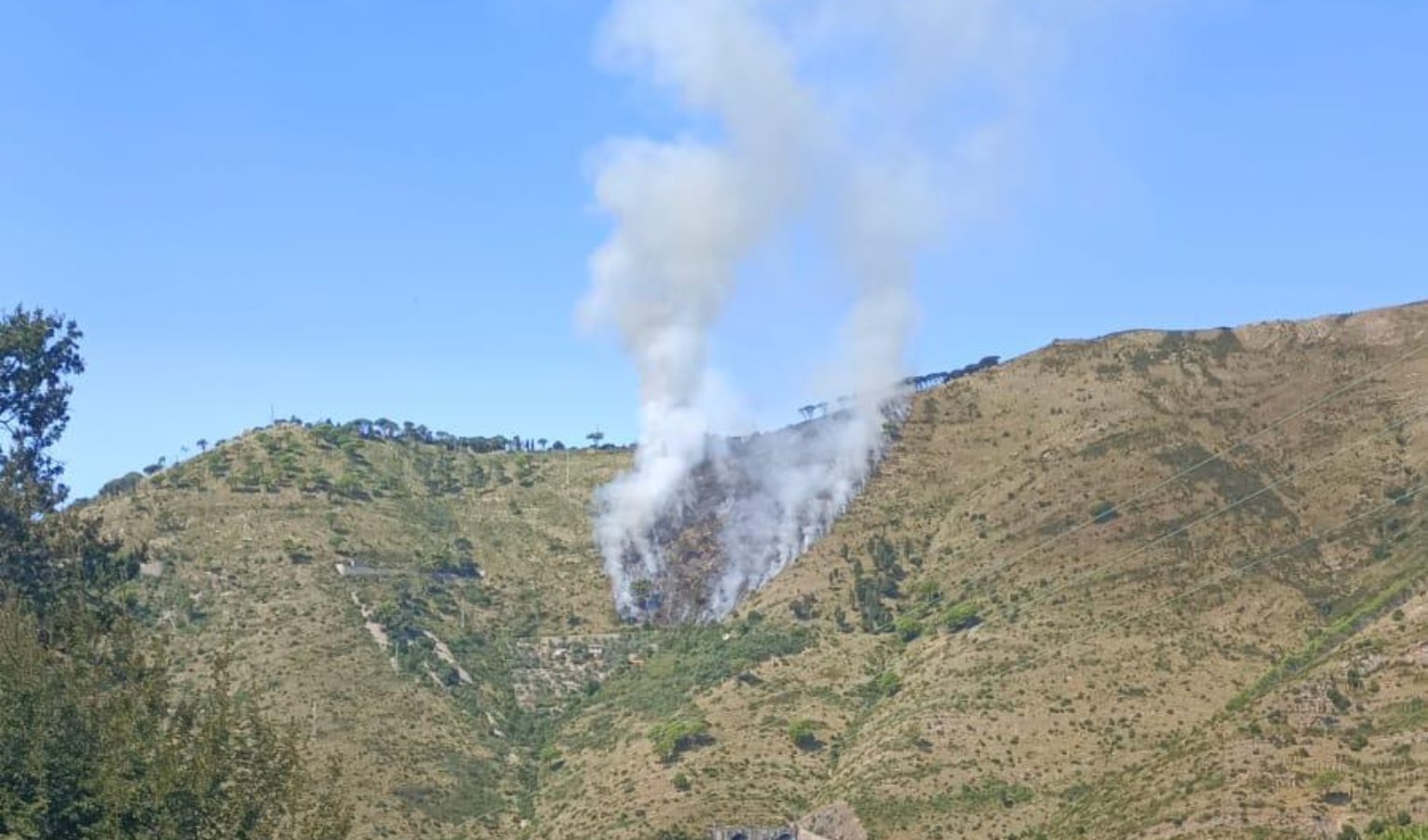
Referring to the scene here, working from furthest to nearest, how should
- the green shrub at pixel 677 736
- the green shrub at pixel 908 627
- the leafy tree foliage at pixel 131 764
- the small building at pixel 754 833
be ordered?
the green shrub at pixel 908 627 → the green shrub at pixel 677 736 → the small building at pixel 754 833 → the leafy tree foliage at pixel 131 764

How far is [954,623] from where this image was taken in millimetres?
133500

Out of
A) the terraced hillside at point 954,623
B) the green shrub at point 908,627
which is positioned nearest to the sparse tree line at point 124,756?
the terraced hillside at point 954,623

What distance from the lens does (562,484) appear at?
192 metres

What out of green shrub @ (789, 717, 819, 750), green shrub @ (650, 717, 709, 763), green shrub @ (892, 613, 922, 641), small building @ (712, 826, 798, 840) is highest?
green shrub @ (892, 613, 922, 641)

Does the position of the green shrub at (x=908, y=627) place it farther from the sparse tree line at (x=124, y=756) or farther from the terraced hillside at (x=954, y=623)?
the sparse tree line at (x=124, y=756)

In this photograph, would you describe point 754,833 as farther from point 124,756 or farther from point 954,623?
point 124,756

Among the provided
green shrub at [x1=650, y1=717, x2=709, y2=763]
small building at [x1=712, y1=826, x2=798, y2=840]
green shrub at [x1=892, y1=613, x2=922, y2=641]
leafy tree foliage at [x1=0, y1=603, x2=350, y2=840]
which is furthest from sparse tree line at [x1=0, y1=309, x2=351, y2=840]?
green shrub at [x1=892, y1=613, x2=922, y2=641]

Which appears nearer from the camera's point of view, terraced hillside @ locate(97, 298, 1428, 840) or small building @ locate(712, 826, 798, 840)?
terraced hillside @ locate(97, 298, 1428, 840)

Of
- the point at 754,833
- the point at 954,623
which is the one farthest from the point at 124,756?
the point at 954,623

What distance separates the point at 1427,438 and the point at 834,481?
5671 cm

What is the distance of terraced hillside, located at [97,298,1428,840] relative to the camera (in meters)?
102

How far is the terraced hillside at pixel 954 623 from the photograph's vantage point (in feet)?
335

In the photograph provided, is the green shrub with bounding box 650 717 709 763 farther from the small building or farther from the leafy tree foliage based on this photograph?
the leafy tree foliage

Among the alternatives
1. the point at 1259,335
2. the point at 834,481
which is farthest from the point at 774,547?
the point at 1259,335
